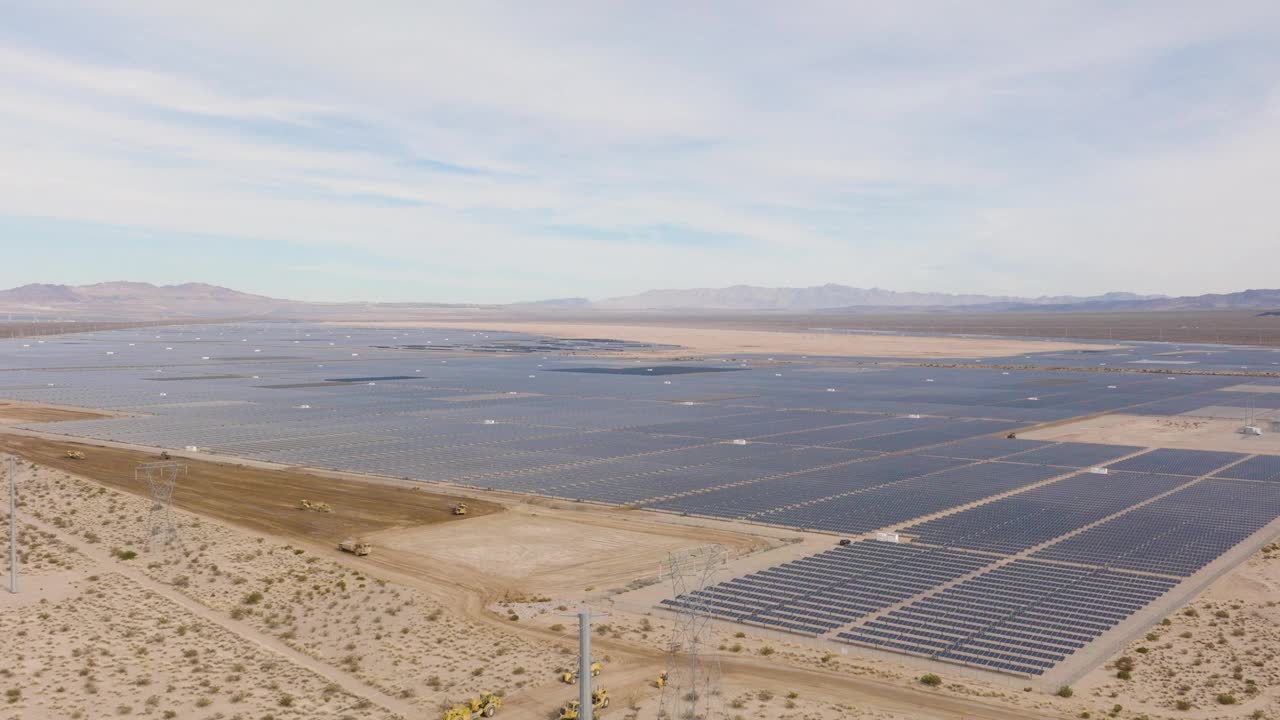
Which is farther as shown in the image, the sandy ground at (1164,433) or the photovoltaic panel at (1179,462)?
the sandy ground at (1164,433)

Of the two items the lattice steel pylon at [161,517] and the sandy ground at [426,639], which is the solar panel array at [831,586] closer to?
Answer: the sandy ground at [426,639]

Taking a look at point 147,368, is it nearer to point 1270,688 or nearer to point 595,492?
point 595,492

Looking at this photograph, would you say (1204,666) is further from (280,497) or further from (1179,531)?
(280,497)

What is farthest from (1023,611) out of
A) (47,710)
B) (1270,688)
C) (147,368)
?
(147,368)

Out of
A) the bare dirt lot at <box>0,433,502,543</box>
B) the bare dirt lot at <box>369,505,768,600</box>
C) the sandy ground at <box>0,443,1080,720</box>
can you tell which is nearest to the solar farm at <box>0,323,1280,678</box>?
the bare dirt lot at <box>369,505,768,600</box>

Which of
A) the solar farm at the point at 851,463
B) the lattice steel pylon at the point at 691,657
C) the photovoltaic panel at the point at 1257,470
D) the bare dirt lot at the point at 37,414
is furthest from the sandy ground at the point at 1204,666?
the bare dirt lot at the point at 37,414

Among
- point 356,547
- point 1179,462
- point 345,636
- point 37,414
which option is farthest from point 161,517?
point 1179,462
